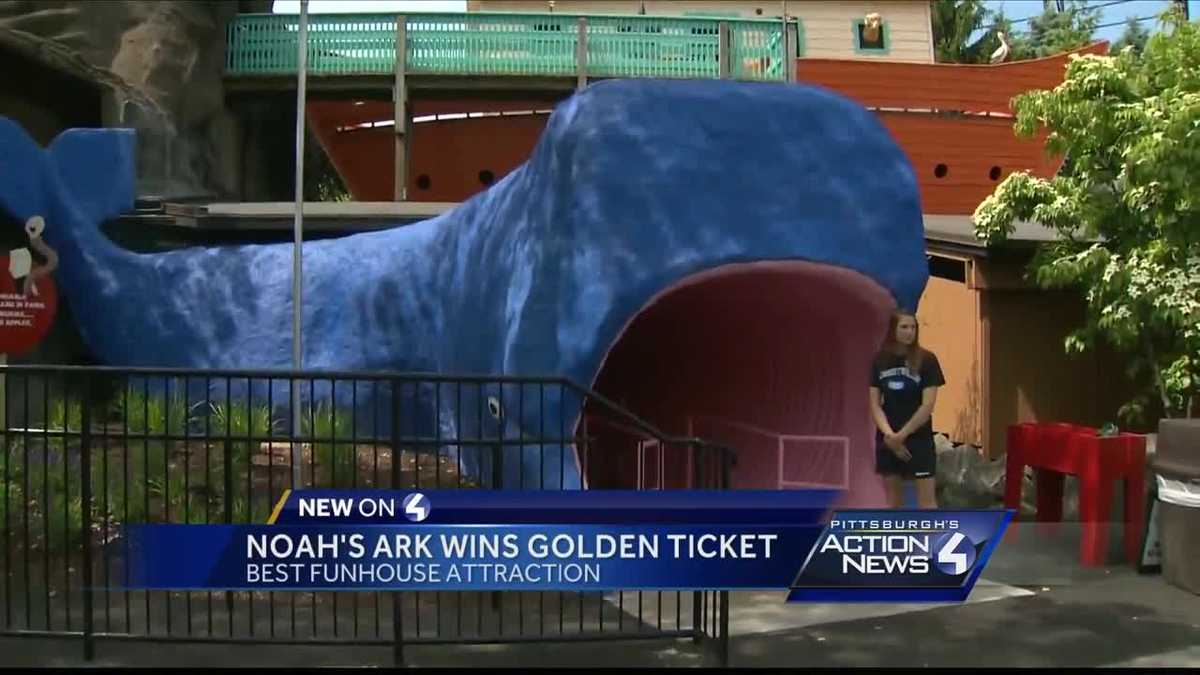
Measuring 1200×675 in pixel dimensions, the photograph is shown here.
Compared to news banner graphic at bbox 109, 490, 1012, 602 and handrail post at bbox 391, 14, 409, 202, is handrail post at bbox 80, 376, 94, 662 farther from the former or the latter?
handrail post at bbox 391, 14, 409, 202

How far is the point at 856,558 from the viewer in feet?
19.9

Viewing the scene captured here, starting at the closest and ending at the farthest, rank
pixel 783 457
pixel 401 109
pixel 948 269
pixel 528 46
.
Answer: pixel 783 457 → pixel 948 269 → pixel 401 109 → pixel 528 46

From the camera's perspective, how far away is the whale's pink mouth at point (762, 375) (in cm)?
938

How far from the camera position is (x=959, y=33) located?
3891 centimetres

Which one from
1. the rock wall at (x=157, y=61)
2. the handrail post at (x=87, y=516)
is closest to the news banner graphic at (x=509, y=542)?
the handrail post at (x=87, y=516)

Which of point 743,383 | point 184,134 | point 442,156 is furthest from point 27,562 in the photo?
point 442,156

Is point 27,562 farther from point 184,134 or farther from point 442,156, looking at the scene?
point 442,156

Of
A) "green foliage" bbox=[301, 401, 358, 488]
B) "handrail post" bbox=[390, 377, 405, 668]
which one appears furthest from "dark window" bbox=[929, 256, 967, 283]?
"handrail post" bbox=[390, 377, 405, 668]

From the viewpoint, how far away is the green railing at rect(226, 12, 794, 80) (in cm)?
2238

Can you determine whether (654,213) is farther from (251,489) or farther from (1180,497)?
(1180,497)

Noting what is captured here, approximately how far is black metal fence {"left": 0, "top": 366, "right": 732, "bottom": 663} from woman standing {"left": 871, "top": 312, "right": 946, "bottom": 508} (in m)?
1.49

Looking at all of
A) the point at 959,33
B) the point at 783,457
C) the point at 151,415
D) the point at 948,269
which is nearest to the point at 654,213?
the point at 783,457

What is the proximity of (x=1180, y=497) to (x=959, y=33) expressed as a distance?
33391mm

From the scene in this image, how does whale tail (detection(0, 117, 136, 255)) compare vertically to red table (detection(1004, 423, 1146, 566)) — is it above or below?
above
